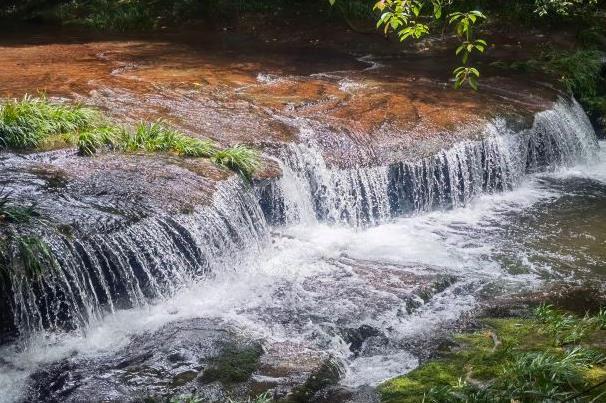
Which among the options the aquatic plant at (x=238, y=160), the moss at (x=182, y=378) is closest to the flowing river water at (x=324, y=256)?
the aquatic plant at (x=238, y=160)

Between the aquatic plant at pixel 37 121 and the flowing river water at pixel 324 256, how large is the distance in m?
0.29

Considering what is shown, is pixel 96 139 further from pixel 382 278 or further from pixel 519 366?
pixel 519 366

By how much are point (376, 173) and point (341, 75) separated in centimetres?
379

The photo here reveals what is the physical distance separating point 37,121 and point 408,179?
4.96m

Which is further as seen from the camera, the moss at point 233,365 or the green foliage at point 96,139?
the green foliage at point 96,139

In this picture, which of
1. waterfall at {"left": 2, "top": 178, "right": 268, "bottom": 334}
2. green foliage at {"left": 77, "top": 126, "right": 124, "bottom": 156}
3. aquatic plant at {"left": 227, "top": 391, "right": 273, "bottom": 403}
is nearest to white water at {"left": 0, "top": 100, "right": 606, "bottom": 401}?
waterfall at {"left": 2, "top": 178, "right": 268, "bottom": 334}

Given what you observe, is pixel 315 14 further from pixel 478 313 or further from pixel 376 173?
pixel 478 313

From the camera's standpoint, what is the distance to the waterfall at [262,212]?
6.09 metres

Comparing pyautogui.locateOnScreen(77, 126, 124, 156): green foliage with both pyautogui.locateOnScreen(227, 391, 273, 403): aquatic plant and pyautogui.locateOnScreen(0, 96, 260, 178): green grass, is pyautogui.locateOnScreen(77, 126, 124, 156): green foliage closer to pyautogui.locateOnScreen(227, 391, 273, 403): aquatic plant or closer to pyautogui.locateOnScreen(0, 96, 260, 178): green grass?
pyautogui.locateOnScreen(0, 96, 260, 178): green grass

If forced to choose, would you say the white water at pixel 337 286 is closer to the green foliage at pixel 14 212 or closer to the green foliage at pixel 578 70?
the green foliage at pixel 14 212

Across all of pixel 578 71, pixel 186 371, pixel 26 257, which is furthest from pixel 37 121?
pixel 578 71

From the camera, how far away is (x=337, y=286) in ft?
23.4

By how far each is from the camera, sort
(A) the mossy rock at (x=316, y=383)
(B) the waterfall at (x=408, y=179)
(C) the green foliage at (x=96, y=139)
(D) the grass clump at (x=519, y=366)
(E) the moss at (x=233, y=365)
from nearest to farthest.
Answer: (D) the grass clump at (x=519, y=366) → (A) the mossy rock at (x=316, y=383) → (E) the moss at (x=233, y=365) → (C) the green foliage at (x=96, y=139) → (B) the waterfall at (x=408, y=179)

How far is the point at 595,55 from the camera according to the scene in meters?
14.9
